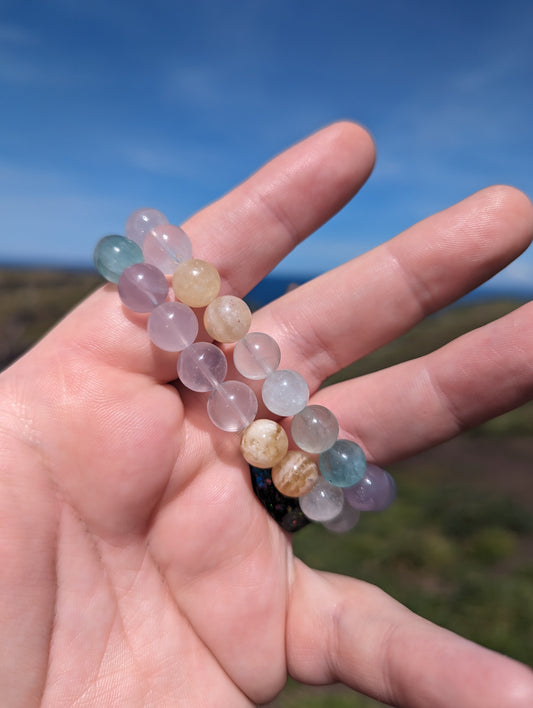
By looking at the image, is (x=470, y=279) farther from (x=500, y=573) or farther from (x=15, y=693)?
(x=500, y=573)

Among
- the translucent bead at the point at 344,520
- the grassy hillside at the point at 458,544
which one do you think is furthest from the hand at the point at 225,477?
the grassy hillside at the point at 458,544

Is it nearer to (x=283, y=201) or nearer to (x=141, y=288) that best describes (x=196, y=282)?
(x=141, y=288)

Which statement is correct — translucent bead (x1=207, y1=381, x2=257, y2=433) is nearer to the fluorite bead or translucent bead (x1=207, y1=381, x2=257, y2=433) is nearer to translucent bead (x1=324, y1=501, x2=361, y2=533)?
the fluorite bead

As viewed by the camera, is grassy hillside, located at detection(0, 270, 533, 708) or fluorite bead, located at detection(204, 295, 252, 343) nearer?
fluorite bead, located at detection(204, 295, 252, 343)

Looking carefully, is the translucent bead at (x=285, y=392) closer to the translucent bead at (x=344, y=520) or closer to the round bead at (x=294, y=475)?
the round bead at (x=294, y=475)

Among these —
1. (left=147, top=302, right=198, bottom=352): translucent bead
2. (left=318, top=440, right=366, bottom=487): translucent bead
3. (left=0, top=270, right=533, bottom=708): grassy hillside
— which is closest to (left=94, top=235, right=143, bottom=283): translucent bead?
(left=147, top=302, right=198, bottom=352): translucent bead

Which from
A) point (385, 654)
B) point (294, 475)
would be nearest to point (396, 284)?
point (294, 475)
